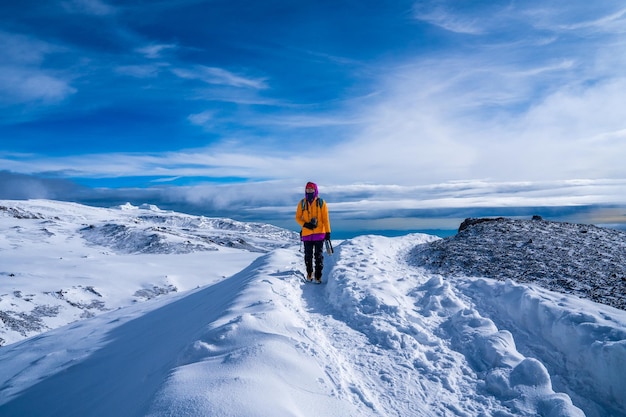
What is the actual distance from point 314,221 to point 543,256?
8305 mm

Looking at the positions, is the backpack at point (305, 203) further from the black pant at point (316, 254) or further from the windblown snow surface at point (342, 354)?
the windblown snow surface at point (342, 354)

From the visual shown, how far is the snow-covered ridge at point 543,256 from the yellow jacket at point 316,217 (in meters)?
4.75

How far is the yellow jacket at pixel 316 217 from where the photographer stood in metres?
9.00

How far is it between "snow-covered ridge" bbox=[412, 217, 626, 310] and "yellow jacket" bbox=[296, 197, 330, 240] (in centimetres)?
475

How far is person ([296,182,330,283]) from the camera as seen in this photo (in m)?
8.98

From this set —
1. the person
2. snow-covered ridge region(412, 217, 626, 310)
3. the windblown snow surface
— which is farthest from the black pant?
snow-covered ridge region(412, 217, 626, 310)

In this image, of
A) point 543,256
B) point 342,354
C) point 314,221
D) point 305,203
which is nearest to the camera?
point 342,354

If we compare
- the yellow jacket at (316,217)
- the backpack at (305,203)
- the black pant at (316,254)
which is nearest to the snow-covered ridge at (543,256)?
the black pant at (316,254)

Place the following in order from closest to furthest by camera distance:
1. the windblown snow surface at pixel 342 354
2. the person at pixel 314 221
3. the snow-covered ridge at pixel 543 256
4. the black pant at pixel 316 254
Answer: the windblown snow surface at pixel 342 354 → the person at pixel 314 221 → the black pant at pixel 316 254 → the snow-covered ridge at pixel 543 256

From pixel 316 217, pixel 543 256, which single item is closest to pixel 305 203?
pixel 316 217

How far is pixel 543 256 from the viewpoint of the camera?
11758mm

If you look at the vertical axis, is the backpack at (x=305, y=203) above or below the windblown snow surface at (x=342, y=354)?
above

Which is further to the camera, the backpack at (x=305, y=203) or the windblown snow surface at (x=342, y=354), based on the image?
the backpack at (x=305, y=203)

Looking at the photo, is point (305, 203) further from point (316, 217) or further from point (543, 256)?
point (543, 256)
